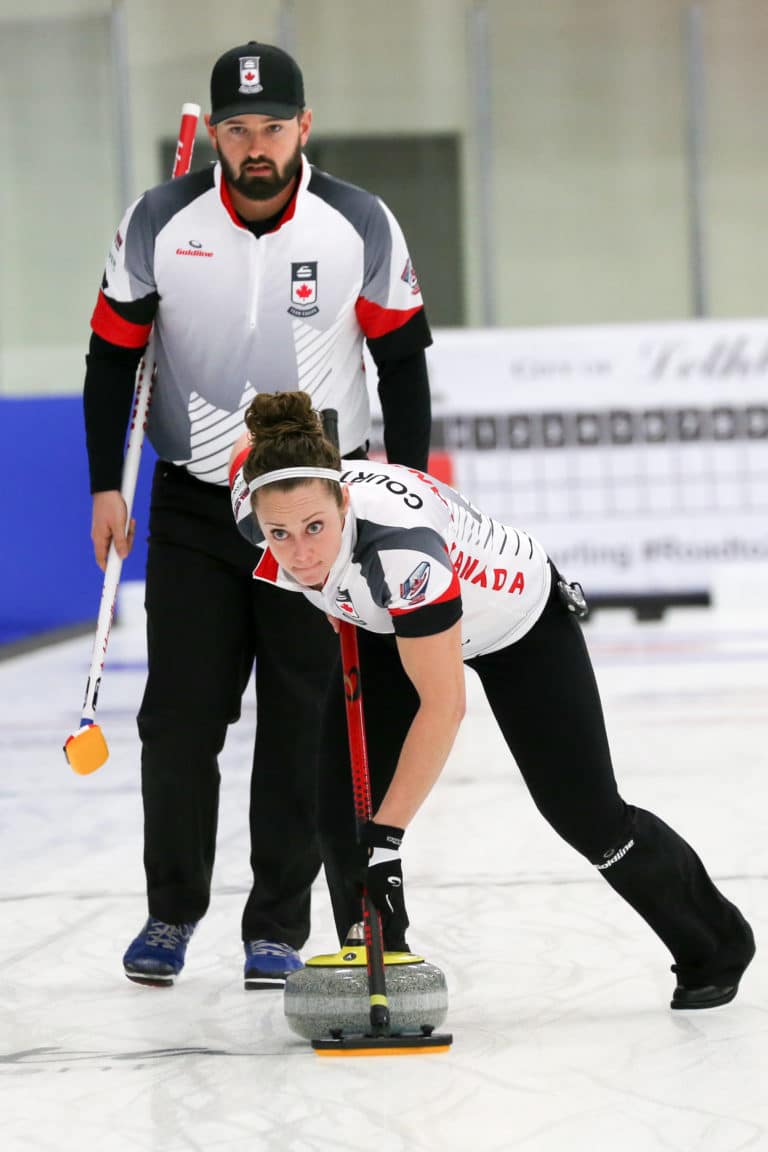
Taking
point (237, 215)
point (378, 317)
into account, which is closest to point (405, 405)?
point (378, 317)

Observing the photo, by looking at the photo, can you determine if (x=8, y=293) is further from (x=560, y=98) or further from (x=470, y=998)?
(x=470, y=998)

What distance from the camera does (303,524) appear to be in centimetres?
197

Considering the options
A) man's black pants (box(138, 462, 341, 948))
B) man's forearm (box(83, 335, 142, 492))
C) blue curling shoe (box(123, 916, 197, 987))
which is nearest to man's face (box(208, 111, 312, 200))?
man's forearm (box(83, 335, 142, 492))

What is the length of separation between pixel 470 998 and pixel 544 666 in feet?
1.63

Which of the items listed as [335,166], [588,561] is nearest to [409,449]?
[588,561]

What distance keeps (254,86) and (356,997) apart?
49.7 inches

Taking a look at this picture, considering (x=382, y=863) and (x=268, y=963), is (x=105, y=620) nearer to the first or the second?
(x=268, y=963)

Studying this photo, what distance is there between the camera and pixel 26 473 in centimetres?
777

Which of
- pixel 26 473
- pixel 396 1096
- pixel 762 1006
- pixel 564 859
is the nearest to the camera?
pixel 396 1096

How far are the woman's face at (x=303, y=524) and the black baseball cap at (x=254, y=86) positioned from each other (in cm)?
74

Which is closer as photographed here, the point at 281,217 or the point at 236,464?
the point at 236,464

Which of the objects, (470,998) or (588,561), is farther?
(588,561)

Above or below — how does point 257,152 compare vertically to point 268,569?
above

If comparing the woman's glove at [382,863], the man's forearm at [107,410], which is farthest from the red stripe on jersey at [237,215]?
the woman's glove at [382,863]
